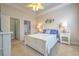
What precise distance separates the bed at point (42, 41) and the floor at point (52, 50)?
0.08 m

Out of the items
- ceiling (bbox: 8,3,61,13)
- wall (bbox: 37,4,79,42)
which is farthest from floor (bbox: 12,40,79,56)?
ceiling (bbox: 8,3,61,13)

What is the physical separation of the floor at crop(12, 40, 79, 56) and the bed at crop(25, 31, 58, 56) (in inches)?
3.1

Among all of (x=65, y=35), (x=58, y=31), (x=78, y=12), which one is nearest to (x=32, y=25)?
(x=58, y=31)

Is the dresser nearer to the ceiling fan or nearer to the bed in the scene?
the bed

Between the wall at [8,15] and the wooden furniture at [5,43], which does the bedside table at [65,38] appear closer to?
the wall at [8,15]

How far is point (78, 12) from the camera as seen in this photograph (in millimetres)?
1905

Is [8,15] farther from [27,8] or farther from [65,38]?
[65,38]

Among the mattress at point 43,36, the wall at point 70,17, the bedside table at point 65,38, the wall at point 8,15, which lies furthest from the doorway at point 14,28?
the bedside table at point 65,38

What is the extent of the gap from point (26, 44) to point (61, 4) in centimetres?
98

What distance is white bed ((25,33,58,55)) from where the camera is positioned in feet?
6.12

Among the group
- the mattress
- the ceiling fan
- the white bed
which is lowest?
the white bed

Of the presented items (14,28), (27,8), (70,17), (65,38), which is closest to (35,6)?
→ (27,8)

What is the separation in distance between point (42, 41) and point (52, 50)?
0.25m

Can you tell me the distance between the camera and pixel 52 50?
6.22 feet
